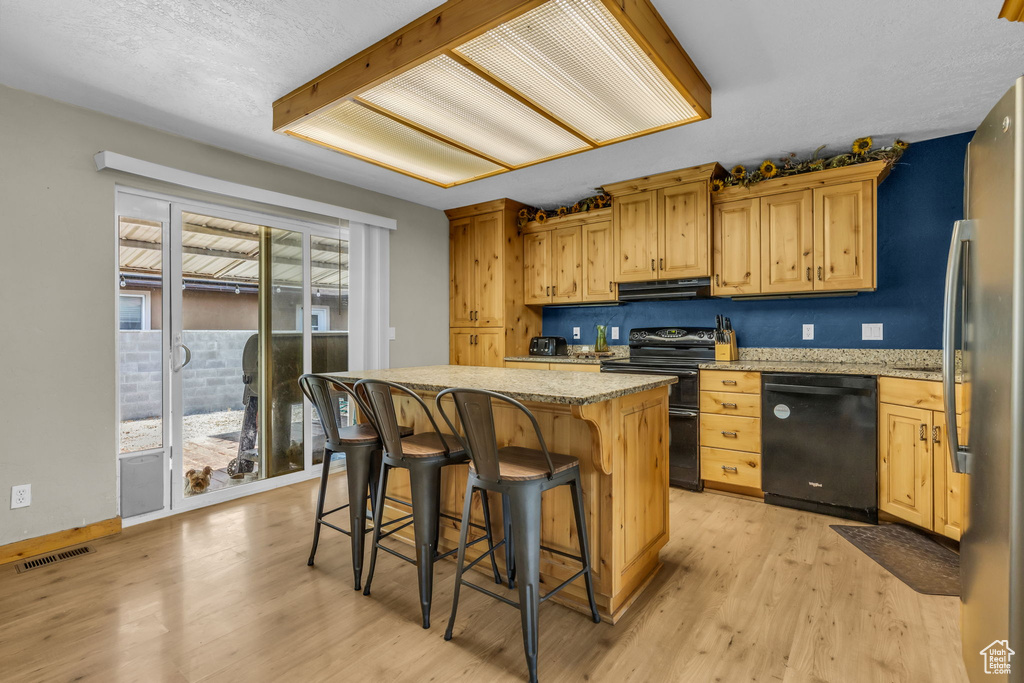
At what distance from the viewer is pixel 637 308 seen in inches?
179

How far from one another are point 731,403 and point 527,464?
2.22 meters

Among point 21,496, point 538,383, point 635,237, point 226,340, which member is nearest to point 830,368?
point 635,237

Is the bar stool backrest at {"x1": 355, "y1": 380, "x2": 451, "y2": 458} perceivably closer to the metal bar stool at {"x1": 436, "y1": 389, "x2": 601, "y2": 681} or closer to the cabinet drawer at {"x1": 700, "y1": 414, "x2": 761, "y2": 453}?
the metal bar stool at {"x1": 436, "y1": 389, "x2": 601, "y2": 681}

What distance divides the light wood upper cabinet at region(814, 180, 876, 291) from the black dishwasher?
0.74m

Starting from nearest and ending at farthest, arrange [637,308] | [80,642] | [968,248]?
[968,248] → [80,642] → [637,308]

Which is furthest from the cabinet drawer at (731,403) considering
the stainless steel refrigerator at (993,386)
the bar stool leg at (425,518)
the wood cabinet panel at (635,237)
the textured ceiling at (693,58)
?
the bar stool leg at (425,518)

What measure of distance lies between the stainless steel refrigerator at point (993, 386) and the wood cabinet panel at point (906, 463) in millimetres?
1666

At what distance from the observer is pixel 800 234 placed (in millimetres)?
3414

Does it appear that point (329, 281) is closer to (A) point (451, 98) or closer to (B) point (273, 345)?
(B) point (273, 345)

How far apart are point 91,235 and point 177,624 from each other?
2.25 metres

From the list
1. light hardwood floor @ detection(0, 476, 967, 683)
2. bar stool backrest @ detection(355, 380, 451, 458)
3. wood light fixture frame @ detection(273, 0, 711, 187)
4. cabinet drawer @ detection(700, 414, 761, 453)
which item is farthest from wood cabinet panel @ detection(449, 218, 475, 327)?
bar stool backrest @ detection(355, 380, 451, 458)

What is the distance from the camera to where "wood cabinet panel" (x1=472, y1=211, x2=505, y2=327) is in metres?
4.76

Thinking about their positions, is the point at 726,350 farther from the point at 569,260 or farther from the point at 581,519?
the point at 581,519

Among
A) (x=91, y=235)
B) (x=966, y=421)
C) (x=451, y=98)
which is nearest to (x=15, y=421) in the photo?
(x=91, y=235)
